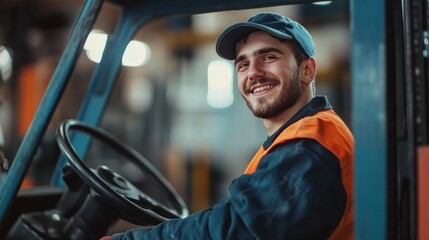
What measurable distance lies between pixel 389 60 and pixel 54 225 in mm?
1503

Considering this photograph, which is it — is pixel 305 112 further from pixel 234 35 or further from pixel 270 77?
pixel 234 35

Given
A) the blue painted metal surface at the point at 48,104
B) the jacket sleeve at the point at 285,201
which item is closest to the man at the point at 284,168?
the jacket sleeve at the point at 285,201

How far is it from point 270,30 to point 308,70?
260 millimetres

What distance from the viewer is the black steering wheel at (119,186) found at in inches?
79.1

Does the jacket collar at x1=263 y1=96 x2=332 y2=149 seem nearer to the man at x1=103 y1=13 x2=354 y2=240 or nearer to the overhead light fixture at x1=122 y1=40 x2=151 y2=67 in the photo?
the man at x1=103 y1=13 x2=354 y2=240

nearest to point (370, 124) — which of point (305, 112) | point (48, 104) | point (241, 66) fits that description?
point (305, 112)

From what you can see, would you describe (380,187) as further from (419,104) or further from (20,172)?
(20,172)

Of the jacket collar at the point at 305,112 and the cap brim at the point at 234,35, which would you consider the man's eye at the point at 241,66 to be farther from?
the jacket collar at the point at 305,112

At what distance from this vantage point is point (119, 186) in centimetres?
223

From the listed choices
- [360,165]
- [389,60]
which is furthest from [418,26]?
[360,165]

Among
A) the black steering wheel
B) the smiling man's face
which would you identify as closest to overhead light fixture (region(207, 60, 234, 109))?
the black steering wheel

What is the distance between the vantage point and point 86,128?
2.52m

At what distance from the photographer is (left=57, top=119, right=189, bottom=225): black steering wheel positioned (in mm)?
2010

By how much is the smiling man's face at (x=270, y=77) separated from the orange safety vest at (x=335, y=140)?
17cm
